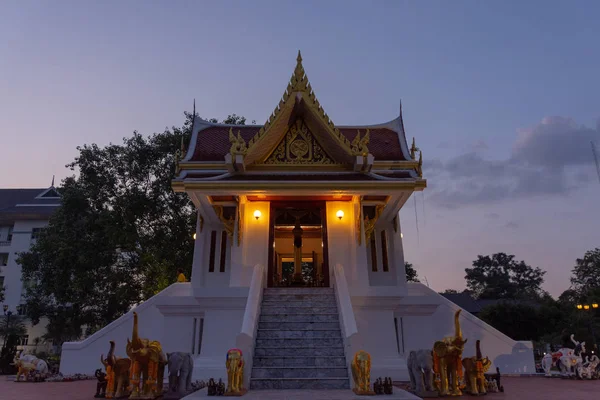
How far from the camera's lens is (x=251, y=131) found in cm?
1370

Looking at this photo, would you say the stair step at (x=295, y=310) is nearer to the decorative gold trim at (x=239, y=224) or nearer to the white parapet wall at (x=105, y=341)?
the decorative gold trim at (x=239, y=224)

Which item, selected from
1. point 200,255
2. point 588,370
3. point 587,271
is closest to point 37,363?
point 200,255

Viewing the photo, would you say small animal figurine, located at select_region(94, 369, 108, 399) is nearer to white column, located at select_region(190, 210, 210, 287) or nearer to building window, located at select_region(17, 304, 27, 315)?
white column, located at select_region(190, 210, 210, 287)

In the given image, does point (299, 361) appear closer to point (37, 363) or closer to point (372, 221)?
point (372, 221)

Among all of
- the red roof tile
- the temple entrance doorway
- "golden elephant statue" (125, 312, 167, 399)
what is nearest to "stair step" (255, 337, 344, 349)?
"golden elephant statue" (125, 312, 167, 399)

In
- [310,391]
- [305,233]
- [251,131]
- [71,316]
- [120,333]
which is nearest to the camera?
[310,391]

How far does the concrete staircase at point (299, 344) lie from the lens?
6.39m

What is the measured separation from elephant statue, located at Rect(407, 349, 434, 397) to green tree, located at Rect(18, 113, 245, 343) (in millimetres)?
14215

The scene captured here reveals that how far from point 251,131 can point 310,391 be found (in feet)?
30.4

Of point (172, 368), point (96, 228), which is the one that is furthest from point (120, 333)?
point (96, 228)

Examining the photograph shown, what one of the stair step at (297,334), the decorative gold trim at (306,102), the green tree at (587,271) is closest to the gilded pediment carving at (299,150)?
the decorative gold trim at (306,102)

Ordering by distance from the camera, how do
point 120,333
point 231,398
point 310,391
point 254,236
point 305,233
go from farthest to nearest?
1. point 305,233
2. point 120,333
3. point 254,236
4. point 310,391
5. point 231,398

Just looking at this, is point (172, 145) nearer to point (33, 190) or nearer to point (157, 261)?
point (157, 261)

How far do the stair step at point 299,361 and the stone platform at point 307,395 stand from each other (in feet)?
2.27
